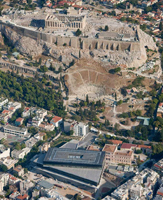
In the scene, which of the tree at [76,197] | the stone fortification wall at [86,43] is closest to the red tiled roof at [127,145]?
the tree at [76,197]

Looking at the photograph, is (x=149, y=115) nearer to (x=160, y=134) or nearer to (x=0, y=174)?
(x=160, y=134)

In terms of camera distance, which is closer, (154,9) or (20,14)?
(20,14)

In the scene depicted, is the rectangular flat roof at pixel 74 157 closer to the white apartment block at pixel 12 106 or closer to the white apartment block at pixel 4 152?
the white apartment block at pixel 4 152

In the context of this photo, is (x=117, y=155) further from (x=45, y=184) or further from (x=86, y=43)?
(x=86, y=43)

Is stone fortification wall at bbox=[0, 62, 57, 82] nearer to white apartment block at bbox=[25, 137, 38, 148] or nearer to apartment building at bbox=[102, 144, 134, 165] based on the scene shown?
white apartment block at bbox=[25, 137, 38, 148]

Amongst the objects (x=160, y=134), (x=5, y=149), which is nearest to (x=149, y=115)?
(x=160, y=134)

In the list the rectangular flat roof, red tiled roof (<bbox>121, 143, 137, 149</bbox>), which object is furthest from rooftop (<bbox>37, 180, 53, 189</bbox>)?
red tiled roof (<bbox>121, 143, 137, 149</bbox>)

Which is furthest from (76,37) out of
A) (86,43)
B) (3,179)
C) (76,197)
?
(76,197)
